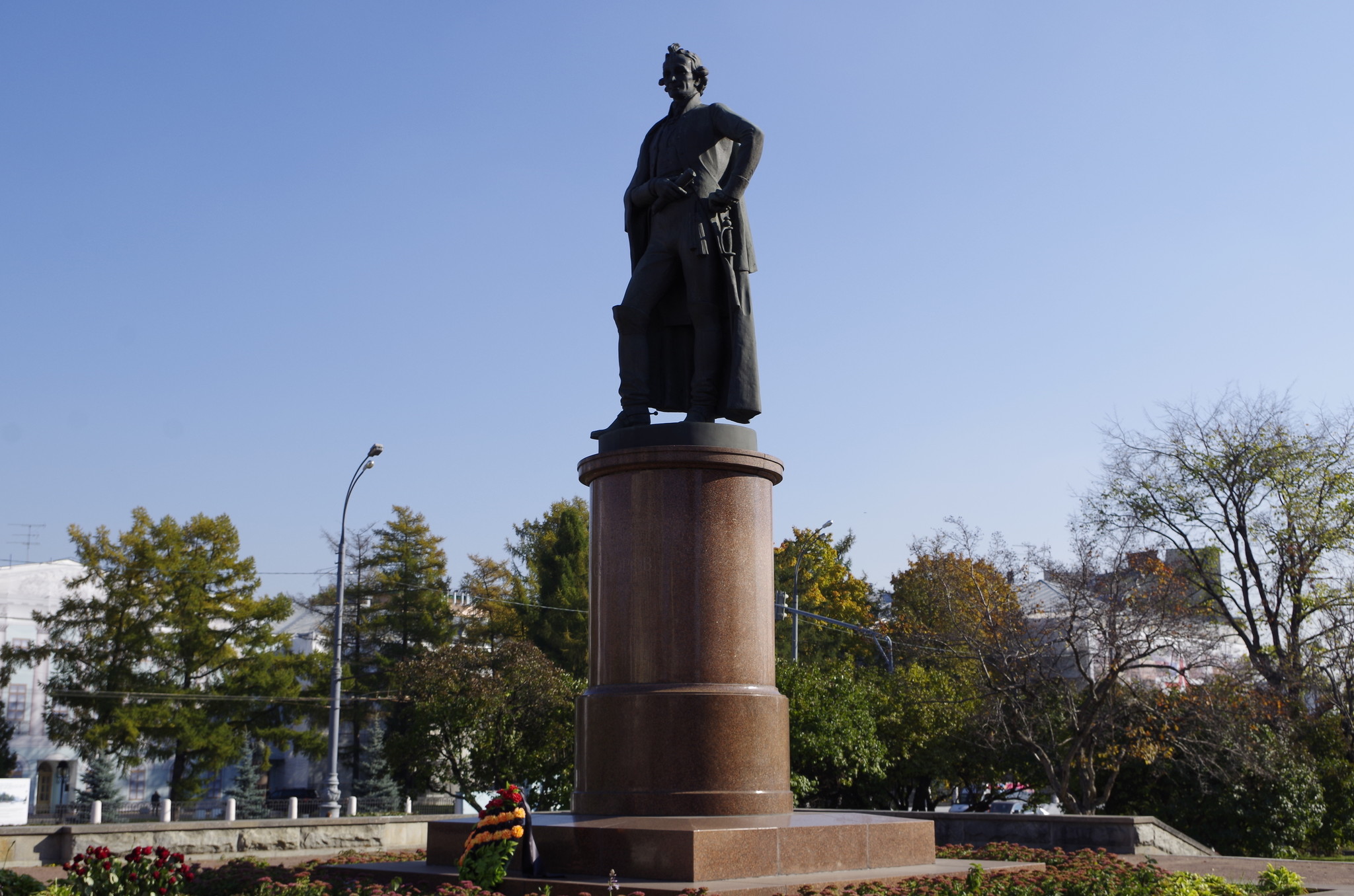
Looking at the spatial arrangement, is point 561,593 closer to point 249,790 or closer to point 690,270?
point 249,790

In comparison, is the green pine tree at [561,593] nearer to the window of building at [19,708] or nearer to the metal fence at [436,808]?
the metal fence at [436,808]

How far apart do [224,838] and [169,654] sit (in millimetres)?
22870

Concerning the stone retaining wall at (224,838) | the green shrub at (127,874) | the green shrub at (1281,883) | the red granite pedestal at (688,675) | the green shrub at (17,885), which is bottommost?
the stone retaining wall at (224,838)

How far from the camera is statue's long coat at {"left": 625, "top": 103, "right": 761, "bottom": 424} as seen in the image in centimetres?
1040

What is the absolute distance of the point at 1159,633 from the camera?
20.7 metres

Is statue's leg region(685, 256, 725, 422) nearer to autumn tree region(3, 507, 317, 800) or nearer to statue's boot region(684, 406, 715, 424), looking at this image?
statue's boot region(684, 406, 715, 424)

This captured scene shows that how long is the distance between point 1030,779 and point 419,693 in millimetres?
13780

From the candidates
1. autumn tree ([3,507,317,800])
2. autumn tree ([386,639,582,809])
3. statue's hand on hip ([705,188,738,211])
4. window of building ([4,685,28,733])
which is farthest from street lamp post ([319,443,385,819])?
window of building ([4,685,28,733])

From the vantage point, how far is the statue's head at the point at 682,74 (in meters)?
10.9

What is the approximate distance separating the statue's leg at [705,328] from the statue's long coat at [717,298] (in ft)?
0.22

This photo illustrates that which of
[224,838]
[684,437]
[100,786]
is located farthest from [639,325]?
[100,786]

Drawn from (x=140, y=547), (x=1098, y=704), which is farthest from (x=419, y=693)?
(x=1098, y=704)

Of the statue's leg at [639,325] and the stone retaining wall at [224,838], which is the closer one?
the statue's leg at [639,325]

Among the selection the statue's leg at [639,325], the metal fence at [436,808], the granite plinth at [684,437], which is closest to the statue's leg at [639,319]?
the statue's leg at [639,325]
